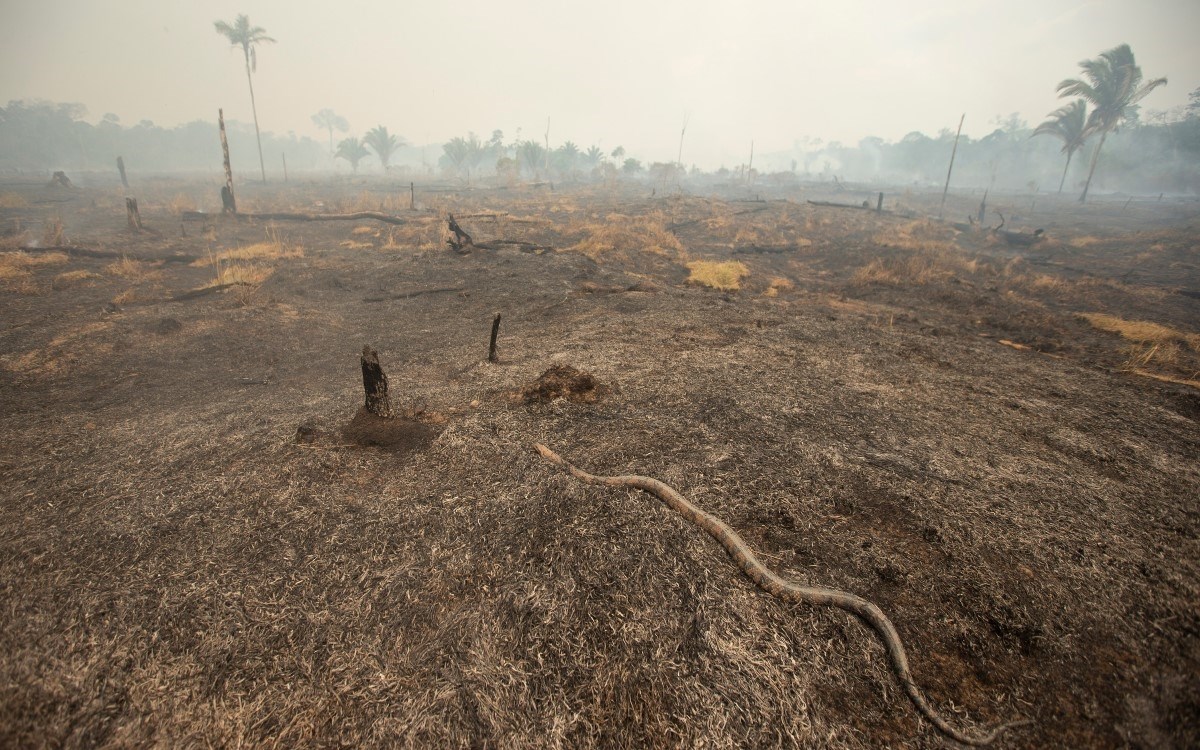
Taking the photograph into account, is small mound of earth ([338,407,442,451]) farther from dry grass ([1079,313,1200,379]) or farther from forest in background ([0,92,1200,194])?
forest in background ([0,92,1200,194])

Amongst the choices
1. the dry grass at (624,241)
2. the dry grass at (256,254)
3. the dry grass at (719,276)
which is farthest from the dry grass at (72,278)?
the dry grass at (719,276)

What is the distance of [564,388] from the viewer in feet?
22.7

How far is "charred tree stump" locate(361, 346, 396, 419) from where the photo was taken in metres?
5.98

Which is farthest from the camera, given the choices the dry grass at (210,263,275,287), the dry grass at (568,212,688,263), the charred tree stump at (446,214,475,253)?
the dry grass at (568,212,688,263)

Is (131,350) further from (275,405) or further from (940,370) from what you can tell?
(940,370)

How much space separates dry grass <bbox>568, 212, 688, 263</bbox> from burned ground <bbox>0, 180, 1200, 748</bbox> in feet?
32.1

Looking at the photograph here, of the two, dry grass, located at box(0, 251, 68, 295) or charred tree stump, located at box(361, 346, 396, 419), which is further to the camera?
dry grass, located at box(0, 251, 68, 295)

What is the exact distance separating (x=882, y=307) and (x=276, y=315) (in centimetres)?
1746

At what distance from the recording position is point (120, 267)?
15180mm

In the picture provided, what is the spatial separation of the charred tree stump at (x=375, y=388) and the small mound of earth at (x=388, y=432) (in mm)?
94

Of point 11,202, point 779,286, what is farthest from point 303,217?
point 779,286

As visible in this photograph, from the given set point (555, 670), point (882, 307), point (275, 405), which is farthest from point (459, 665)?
point (882, 307)

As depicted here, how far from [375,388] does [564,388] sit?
269 centimetres

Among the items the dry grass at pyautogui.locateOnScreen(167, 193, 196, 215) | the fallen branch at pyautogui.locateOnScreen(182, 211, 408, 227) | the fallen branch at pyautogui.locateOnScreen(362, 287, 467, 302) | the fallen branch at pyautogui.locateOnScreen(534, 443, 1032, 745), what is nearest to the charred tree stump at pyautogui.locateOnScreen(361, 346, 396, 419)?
the fallen branch at pyautogui.locateOnScreen(534, 443, 1032, 745)
